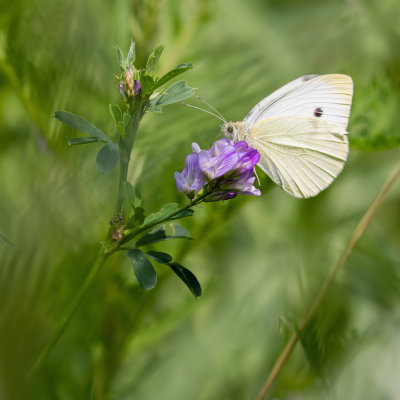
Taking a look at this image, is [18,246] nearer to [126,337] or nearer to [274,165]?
[126,337]

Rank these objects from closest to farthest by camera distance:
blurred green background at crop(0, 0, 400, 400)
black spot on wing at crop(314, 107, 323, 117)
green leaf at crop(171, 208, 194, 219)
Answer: blurred green background at crop(0, 0, 400, 400) < green leaf at crop(171, 208, 194, 219) < black spot on wing at crop(314, 107, 323, 117)

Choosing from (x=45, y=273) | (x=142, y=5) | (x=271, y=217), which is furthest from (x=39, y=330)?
(x=271, y=217)

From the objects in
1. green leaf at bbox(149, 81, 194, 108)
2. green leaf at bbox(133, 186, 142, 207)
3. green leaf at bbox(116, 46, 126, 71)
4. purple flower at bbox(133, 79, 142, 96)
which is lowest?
green leaf at bbox(133, 186, 142, 207)

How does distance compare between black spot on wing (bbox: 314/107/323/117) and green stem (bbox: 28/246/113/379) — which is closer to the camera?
green stem (bbox: 28/246/113/379)

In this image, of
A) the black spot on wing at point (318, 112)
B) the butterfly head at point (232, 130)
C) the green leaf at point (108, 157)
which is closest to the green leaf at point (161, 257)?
the green leaf at point (108, 157)

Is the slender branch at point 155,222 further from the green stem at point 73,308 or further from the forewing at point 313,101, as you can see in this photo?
the forewing at point 313,101

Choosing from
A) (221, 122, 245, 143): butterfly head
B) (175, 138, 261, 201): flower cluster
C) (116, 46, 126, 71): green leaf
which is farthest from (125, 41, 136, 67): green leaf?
(221, 122, 245, 143): butterfly head

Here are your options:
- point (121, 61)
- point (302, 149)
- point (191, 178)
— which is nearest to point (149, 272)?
point (191, 178)

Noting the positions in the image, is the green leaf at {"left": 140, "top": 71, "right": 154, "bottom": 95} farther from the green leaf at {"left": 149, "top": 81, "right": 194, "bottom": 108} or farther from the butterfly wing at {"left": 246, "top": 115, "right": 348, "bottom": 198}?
the butterfly wing at {"left": 246, "top": 115, "right": 348, "bottom": 198}
